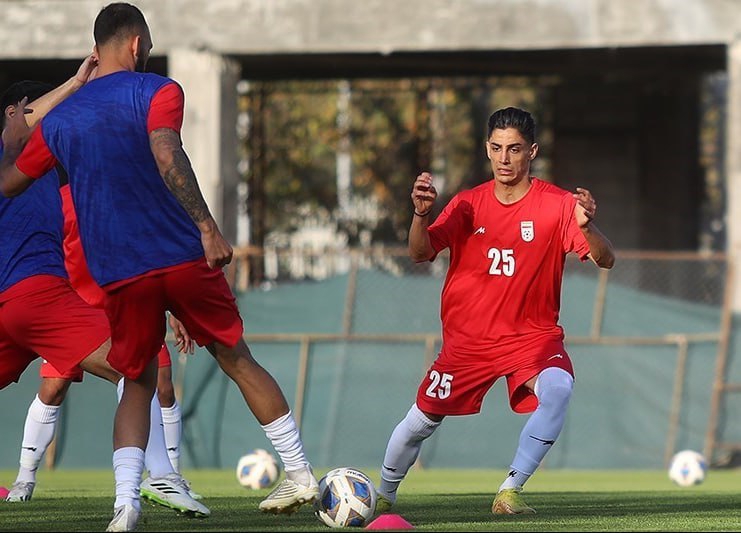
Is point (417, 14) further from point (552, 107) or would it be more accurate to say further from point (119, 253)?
point (119, 253)

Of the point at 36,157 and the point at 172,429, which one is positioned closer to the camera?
the point at 36,157

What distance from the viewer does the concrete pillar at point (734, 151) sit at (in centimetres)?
1697

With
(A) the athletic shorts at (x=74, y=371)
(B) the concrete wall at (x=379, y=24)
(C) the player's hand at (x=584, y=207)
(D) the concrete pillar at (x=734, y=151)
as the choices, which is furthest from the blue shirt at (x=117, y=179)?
(D) the concrete pillar at (x=734, y=151)

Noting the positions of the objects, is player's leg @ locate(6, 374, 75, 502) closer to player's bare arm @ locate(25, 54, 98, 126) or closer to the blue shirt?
player's bare arm @ locate(25, 54, 98, 126)

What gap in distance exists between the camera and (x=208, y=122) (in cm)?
1767

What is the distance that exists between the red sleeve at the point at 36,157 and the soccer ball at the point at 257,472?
4.98 m

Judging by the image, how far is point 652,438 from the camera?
15992 millimetres

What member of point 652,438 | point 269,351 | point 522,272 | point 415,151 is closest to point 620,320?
point 652,438

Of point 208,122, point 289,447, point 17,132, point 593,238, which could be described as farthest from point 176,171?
point 208,122

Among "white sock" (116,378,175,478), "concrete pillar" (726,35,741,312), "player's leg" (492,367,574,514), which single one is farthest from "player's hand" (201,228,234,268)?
"concrete pillar" (726,35,741,312)

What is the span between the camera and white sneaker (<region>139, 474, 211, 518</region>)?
281 inches

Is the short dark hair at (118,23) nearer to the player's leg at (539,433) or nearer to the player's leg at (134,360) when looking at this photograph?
the player's leg at (134,360)

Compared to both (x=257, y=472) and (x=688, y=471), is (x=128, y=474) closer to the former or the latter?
(x=257, y=472)

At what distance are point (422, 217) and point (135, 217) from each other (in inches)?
64.4
